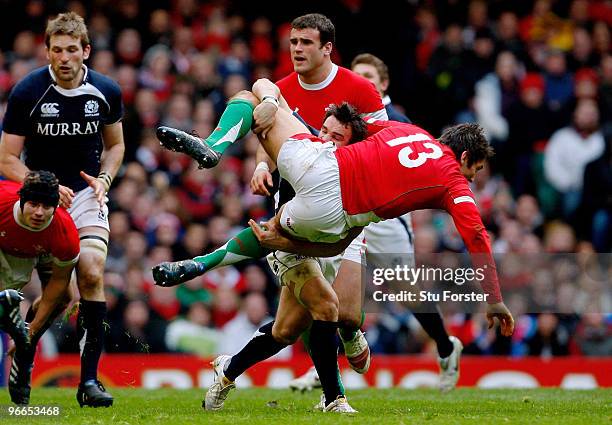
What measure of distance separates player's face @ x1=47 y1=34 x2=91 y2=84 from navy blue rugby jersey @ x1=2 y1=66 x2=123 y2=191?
127 millimetres

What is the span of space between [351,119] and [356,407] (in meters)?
2.24

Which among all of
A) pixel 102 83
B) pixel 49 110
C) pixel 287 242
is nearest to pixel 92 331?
pixel 49 110

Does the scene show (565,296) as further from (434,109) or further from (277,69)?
(277,69)

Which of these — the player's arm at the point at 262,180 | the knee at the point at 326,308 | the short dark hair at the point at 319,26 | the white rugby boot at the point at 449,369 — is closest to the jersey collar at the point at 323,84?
the short dark hair at the point at 319,26

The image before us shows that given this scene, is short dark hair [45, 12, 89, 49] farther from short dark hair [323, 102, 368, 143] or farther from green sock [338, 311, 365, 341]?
green sock [338, 311, 365, 341]

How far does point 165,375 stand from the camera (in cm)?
1285

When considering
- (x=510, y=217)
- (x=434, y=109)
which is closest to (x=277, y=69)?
(x=434, y=109)

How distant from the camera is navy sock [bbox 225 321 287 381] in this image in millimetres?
8727

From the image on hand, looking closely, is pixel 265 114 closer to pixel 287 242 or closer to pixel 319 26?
pixel 287 242

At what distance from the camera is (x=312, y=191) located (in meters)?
7.87

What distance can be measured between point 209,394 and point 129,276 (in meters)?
5.10

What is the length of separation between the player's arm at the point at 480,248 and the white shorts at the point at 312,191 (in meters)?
0.78

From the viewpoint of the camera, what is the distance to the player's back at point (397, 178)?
7852 mm

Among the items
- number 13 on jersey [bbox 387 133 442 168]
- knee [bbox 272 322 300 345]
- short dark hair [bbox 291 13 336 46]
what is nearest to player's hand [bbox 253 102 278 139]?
number 13 on jersey [bbox 387 133 442 168]
